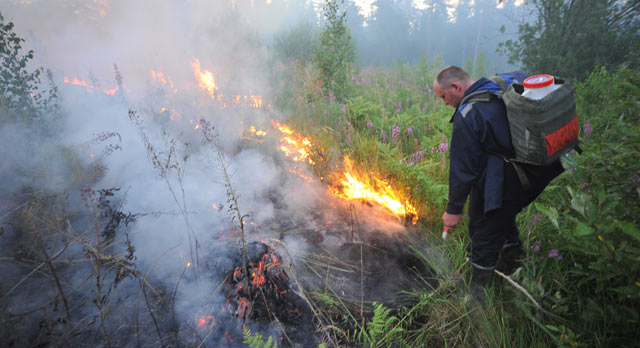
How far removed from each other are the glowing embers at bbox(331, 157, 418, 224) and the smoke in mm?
215

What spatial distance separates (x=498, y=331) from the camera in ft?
5.66

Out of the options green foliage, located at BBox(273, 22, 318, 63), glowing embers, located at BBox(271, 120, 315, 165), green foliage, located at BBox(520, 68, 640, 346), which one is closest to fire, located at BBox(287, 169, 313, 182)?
glowing embers, located at BBox(271, 120, 315, 165)

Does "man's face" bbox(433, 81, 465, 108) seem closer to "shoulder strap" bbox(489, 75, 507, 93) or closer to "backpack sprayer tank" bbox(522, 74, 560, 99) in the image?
"shoulder strap" bbox(489, 75, 507, 93)

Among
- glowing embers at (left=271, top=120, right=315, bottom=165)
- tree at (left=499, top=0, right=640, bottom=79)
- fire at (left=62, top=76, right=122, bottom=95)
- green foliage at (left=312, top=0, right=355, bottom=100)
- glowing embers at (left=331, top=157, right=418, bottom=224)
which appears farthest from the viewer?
fire at (left=62, top=76, right=122, bottom=95)

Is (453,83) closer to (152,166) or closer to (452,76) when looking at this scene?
(452,76)

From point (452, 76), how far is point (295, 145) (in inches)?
A: 130

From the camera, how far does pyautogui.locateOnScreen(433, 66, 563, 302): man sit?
184 cm

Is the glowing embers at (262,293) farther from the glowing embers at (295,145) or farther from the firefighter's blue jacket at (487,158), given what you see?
the glowing embers at (295,145)

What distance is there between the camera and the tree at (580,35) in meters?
4.91

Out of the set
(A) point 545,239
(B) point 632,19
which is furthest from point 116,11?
(B) point 632,19

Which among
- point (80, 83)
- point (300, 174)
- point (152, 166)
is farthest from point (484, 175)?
point (80, 83)

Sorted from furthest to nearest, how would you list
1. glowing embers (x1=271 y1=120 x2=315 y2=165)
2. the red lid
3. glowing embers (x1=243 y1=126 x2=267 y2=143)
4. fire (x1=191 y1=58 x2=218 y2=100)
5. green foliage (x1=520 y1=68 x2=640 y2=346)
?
fire (x1=191 y1=58 x2=218 y2=100)
glowing embers (x1=243 y1=126 x2=267 y2=143)
glowing embers (x1=271 y1=120 x2=315 y2=165)
the red lid
green foliage (x1=520 y1=68 x2=640 y2=346)

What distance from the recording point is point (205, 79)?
321 inches

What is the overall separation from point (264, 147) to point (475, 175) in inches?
158
